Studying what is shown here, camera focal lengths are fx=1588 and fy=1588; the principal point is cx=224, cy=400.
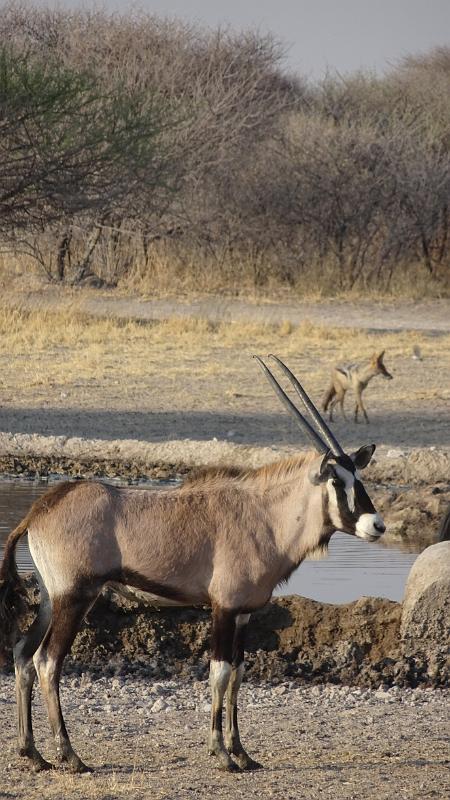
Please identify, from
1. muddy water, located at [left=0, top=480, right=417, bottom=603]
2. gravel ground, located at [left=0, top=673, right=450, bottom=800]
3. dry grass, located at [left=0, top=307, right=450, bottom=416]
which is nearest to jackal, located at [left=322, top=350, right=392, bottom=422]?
dry grass, located at [left=0, top=307, right=450, bottom=416]

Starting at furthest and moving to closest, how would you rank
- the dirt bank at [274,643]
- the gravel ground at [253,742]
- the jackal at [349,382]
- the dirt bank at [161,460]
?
the jackal at [349,382] → the dirt bank at [161,460] → the dirt bank at [274,643] → the gravel ground at [253,742]

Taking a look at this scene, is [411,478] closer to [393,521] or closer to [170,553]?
[393,521]

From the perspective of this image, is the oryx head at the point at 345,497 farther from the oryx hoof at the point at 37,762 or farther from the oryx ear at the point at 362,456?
the oryx hoof at the point at 37,762

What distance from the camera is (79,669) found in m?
6.67

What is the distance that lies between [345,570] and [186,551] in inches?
138

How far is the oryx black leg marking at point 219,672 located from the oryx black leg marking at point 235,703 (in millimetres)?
48

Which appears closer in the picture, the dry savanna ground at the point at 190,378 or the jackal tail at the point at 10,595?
the jackal tail at the point at 10,595

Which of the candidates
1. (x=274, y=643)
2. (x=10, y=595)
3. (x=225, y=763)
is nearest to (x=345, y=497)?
(x=225, y=763)

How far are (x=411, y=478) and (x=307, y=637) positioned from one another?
16.0 feet

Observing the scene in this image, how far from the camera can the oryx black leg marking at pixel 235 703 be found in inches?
208

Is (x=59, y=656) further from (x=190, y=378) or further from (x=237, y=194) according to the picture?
(x=237, y=194)

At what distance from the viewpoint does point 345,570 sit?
28.8ft

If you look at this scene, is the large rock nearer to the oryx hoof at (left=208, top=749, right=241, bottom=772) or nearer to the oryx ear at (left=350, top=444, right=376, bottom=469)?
the oryx ear at (left=350, top=444, right=376, bottom=469)

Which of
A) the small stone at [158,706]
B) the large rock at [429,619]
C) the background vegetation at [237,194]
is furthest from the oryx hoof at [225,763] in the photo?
the background vegetation at [237,194]
